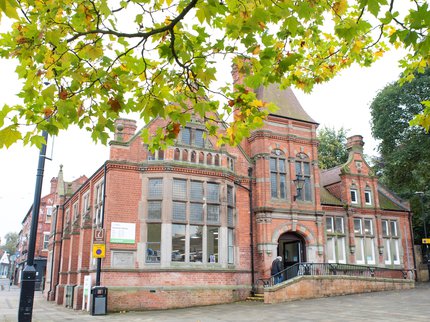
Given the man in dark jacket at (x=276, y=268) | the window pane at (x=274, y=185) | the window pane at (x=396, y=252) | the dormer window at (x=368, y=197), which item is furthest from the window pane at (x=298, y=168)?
the window pane at (x=396, y=252)

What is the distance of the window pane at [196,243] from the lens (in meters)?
18.2

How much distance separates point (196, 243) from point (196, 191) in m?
2.37

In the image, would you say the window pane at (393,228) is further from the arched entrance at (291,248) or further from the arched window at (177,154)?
the arched window at (177,154)

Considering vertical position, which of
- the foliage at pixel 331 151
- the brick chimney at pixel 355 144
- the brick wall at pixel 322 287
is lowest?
the brick wall at pixel 322 287

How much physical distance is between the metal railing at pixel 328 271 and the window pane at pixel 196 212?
4390mm

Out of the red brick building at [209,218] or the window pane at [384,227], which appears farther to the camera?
the window pane at [384,227]

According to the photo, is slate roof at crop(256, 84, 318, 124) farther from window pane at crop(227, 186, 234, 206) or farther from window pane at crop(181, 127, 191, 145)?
window pane at crop(181, 127, 191, 145)

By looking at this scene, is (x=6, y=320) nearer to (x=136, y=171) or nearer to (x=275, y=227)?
(x=136, y=171)

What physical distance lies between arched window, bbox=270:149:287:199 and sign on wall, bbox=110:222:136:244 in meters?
7.85

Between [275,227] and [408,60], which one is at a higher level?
[408,60]

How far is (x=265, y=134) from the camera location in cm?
2198

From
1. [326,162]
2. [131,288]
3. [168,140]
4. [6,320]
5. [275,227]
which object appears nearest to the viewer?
[168,140]

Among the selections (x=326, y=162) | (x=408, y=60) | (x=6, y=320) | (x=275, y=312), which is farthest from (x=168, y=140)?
(x=326, y=162)

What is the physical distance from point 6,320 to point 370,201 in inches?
854
